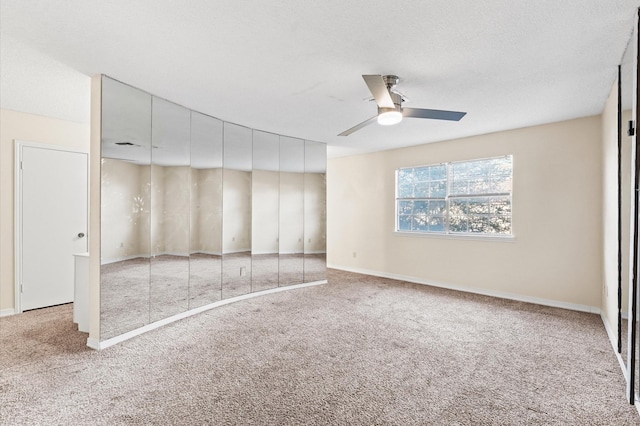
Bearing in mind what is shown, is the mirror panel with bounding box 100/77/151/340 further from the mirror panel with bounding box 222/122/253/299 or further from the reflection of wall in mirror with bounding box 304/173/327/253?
the reflection of wall in mirror with bounding box 304/173/327/253

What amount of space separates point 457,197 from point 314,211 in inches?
92.8

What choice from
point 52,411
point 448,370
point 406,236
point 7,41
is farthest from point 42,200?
point 406,236

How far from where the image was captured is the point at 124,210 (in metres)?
3.27

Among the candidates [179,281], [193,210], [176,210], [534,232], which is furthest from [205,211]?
[534,232]

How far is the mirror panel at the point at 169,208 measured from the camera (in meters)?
3.55

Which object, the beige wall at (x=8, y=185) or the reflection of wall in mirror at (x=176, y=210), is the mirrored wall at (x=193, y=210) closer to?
the reflection of wall in mirror at (x=176, y=210)

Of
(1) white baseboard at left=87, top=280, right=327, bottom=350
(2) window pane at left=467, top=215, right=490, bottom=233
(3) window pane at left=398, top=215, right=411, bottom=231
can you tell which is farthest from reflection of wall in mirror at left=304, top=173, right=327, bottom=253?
(2) window pane at left=467, top=215, right=490, bottom=233

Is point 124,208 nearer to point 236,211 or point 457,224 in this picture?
point 236,211

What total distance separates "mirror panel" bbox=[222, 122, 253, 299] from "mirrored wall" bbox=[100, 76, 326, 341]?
1 centimetres

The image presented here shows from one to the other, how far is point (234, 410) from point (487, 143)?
4.86 m

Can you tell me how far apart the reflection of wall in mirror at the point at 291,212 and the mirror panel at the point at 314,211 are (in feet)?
0.33

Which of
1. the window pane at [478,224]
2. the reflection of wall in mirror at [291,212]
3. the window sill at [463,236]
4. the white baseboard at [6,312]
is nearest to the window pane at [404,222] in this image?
the window sill at [463,236]

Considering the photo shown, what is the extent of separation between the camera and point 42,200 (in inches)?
167

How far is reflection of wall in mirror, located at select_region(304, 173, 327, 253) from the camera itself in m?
5.61
